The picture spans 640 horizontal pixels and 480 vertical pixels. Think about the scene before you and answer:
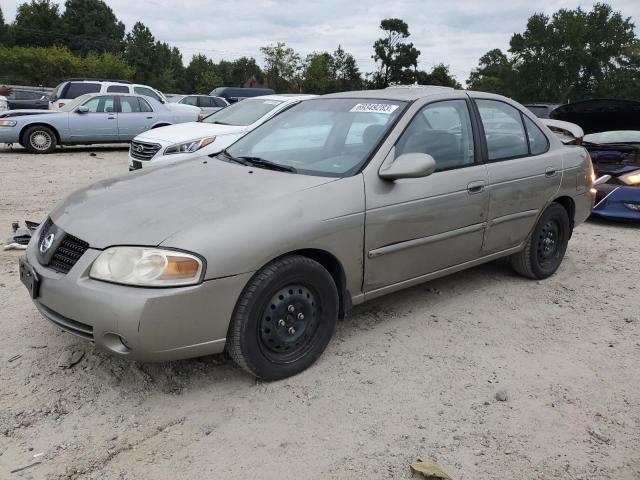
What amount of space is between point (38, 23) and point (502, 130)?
85.0 metres

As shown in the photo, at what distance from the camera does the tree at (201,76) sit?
224ft

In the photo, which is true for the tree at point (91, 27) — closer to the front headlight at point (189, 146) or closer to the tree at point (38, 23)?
the tree at point (38, 23)

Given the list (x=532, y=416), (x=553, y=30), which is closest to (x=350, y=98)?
(x=532, y=416)

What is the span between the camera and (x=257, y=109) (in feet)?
30.9

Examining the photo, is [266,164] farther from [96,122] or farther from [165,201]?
[96,122]

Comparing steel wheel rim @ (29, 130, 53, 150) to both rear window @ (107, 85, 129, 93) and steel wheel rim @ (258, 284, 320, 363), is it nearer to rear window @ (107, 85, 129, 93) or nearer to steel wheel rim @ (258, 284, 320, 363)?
rear window @ (107, 85, 129, 93)

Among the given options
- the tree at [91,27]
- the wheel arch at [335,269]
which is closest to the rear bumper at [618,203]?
the wheel arch at [335,269]

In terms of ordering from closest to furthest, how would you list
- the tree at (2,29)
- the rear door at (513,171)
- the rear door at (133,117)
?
the rear door at (513,171), the rear door at (133,117), the tree at (2,29)

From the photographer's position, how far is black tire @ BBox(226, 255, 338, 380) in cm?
294

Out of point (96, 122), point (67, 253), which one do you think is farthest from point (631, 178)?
point (96, 122)

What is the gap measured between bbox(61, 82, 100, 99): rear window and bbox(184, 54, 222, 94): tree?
50.4m

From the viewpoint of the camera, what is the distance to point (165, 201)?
3.15 meters

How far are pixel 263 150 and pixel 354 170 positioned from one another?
832 mm

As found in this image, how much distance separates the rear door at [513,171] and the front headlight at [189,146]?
4940 mm
